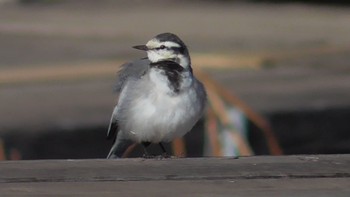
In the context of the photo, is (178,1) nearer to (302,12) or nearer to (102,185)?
(302,12)

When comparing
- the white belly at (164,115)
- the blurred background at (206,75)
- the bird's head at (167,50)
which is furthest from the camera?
the blurred background at (206,75)

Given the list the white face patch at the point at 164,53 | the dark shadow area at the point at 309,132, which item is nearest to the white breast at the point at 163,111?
the white face patch at the point at 164,53

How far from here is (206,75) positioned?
898 centimetres

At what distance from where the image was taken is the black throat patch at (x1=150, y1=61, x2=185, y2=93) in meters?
6.37

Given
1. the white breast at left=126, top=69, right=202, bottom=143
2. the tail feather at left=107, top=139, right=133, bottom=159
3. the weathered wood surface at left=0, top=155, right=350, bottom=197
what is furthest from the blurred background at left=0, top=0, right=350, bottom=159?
the weathered wood surface at left=0, top=155, right=350, bottom=197

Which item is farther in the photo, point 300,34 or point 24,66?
point 300,34

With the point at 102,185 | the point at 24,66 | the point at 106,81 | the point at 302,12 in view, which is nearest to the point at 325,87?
the point at 106,81

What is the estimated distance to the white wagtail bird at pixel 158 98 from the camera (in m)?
6.27

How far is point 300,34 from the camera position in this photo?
18.8 metres

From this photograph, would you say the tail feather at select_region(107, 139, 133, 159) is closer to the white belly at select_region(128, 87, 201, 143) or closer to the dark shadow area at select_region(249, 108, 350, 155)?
the white belly at select_region(128, 87, 201, 143)

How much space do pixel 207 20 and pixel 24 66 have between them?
6.94 meters

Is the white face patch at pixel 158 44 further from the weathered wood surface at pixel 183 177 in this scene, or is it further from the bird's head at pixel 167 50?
the weathered wood surface at pixel 183 177

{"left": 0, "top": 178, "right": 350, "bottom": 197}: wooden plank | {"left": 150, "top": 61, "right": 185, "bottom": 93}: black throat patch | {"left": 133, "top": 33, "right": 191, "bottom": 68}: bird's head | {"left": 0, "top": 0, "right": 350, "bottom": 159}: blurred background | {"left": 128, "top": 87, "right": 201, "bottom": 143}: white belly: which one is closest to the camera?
{"left": 0, "top": 178, "right": 350, "bottom": 197}: wooden plank

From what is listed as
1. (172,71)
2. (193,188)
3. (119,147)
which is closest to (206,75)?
(119,147)
